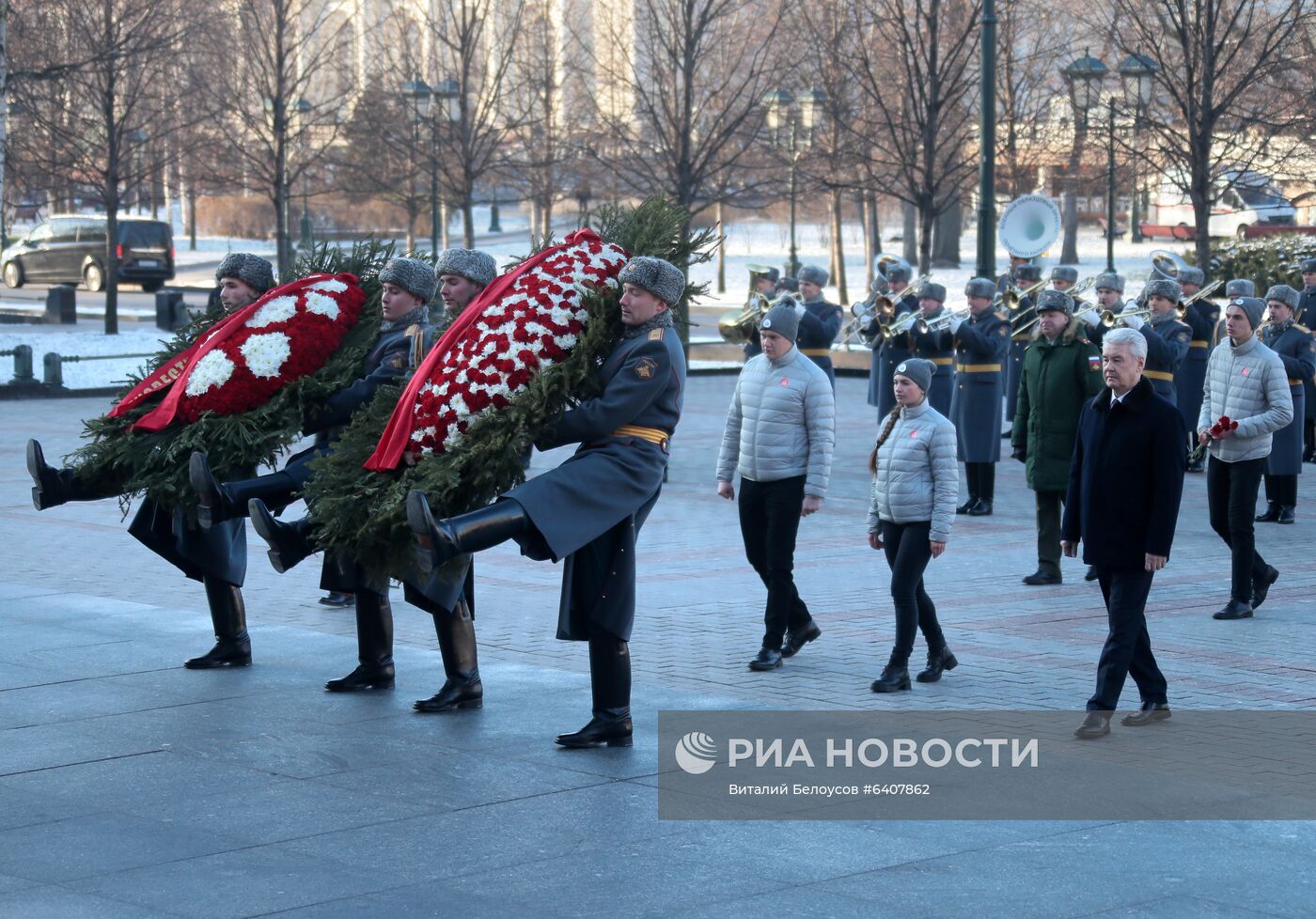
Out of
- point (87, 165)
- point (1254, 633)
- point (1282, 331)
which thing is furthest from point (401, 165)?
point (1254, 633)

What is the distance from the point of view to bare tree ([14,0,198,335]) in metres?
26.8

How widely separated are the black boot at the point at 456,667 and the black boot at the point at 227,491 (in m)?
0.90

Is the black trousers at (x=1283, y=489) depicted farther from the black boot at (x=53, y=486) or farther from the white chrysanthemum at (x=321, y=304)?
the black boot at (x=53, y=486)

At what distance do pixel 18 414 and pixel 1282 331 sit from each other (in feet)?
46.3

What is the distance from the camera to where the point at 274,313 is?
27.9 ft

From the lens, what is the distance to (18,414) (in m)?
21.6

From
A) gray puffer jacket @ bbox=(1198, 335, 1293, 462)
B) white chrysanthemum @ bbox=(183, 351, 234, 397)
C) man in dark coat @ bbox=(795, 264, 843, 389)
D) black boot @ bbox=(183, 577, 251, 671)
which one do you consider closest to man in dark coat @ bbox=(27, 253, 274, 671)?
black boot @ bbox=(183, 577, 251, 671)

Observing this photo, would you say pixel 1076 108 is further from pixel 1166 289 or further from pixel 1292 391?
pixel 1292 391

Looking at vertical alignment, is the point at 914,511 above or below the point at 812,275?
below

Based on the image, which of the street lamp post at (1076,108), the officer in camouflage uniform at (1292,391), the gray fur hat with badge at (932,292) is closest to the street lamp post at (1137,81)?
the street lamp post at (1076,108)

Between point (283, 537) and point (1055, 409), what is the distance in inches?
205

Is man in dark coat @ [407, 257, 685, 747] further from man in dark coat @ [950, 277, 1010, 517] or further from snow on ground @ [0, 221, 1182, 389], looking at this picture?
snow on ground @ [0, 221, 1182, 389]

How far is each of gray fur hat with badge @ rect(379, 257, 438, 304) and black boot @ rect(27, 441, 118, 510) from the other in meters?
1.63

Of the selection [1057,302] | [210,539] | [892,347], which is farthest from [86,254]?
[210,539]
